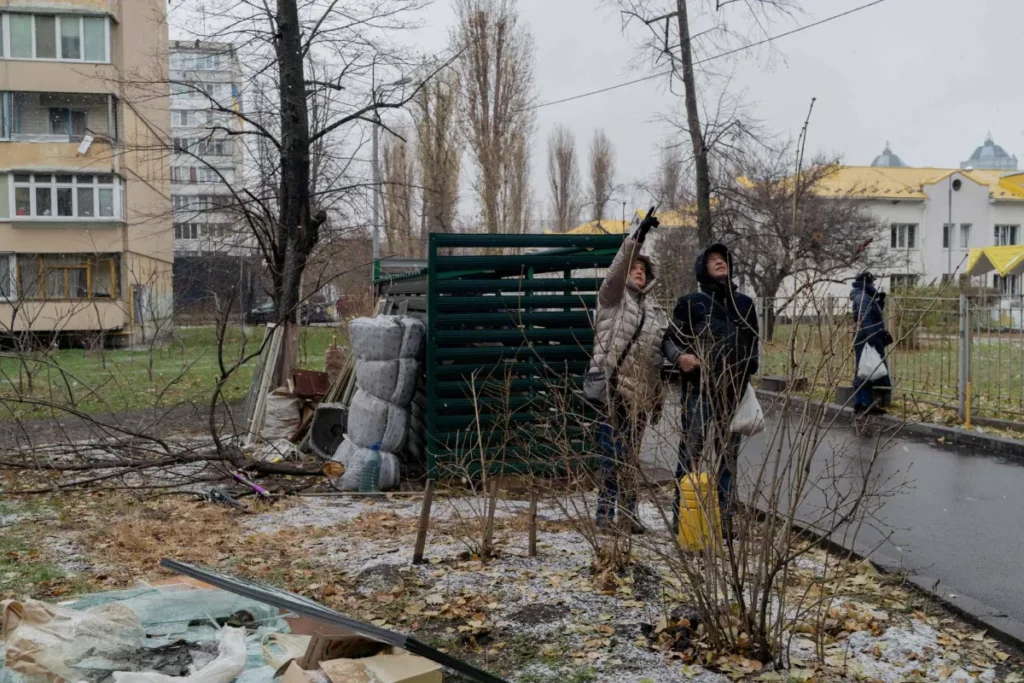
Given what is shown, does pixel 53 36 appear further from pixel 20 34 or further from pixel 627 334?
pixel 627 334

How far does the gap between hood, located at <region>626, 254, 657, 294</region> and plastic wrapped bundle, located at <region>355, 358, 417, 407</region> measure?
2.56 m

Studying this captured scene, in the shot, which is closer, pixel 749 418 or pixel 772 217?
pixel 749 418

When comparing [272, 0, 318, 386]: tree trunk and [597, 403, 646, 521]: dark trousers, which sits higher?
[272, 0, 318, 386]: tree trunk

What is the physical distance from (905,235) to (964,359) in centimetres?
4164

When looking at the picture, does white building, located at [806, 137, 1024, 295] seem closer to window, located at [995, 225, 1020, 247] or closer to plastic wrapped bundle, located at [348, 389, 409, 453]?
window, located at [995, 225, 1020, 247]

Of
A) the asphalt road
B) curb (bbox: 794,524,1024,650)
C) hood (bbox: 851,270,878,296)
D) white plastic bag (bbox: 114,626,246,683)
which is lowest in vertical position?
the asphalt road

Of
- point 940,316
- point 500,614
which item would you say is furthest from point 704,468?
point 940,316

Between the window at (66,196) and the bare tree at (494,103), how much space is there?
15.6m

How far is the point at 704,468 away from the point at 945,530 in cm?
340

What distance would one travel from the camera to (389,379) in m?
7.83

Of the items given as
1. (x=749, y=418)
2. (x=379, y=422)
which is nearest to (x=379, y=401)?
(x=379, y=422)

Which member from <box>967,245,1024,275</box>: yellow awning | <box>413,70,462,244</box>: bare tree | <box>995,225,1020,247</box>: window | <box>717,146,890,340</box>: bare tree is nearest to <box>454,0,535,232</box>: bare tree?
<box>413,70,462,244</box>: bare tree

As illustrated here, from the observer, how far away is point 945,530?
670 centimetres

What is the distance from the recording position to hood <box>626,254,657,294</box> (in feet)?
19.2
